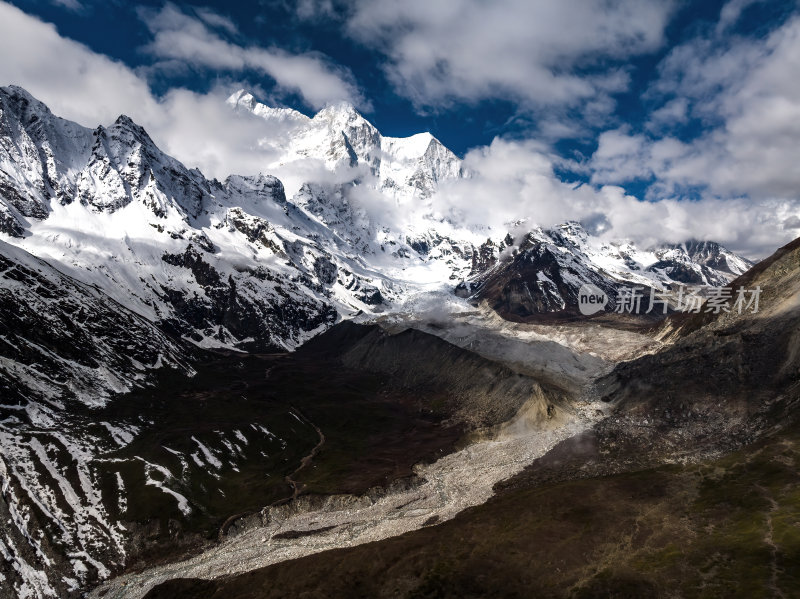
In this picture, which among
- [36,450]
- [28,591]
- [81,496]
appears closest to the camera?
[28,591]

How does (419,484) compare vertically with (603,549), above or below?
below

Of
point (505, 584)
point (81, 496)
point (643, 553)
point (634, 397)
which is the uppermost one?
point (634, 397)

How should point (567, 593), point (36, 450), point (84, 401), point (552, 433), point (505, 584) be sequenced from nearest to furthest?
point (567, 593) < point (505, 584) < point (36, 450) < point (552, 433) < point (84, 401)

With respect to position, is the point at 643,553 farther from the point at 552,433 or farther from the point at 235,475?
the point at 235,475

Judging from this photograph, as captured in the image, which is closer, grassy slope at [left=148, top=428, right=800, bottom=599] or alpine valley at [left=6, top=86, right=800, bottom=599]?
grassy slope at [left=148, top=428, right=800, bottom=599]

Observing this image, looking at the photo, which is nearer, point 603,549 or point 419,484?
point 603,549

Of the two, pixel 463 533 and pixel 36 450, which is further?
pixel 36 450

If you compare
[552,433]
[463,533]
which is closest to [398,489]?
[463,533]

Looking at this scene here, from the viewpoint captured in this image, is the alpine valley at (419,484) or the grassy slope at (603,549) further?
the alpine valley at (419,484)

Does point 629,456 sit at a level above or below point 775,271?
below
